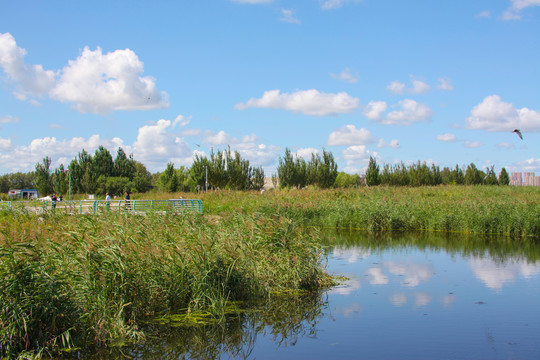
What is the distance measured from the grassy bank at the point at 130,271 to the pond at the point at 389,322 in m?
0.52

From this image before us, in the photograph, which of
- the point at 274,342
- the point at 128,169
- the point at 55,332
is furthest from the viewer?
the point at 128,169

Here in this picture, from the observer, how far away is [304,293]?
11.0 metres

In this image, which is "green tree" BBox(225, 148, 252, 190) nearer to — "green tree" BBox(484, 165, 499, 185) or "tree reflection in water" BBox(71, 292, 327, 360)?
"green tree" BBox(484, 165, 499, 185)

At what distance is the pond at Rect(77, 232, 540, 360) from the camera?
771cm

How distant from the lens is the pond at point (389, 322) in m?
7.71

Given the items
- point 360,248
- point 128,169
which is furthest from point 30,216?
point 128,169

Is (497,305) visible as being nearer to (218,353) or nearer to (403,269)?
(403,269)

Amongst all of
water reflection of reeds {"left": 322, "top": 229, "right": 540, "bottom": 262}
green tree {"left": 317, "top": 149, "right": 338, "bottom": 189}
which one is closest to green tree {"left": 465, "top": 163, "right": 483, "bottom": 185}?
green tree {"left": 317, "top": 149, "right": 338, "bottom": 189}

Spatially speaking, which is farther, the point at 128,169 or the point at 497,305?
the point at 128,169

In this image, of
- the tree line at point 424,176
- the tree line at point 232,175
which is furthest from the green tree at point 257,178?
the tree line at point 424,176

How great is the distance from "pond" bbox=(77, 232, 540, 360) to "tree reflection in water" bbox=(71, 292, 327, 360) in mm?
17

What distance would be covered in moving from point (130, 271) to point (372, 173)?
48.7 m

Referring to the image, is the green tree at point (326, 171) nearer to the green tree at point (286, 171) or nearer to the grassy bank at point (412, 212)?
the green tree at point (286, 171)

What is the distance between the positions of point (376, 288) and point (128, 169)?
61.4 m
